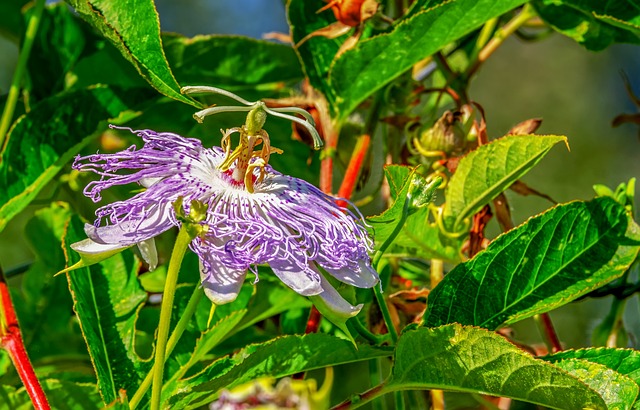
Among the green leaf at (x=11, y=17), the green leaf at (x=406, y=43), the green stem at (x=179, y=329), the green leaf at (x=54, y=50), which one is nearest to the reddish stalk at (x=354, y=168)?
the green leaf at (x=406, y=43)

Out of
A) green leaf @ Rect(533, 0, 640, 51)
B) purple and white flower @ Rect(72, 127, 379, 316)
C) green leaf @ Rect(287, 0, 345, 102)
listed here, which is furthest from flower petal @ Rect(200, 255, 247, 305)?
green leaf @ Rect(533, 0, 640, 51)

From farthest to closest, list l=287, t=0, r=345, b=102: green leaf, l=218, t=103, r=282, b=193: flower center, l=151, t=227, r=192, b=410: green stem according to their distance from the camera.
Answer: l=287, t=0, r=345, b=102: green leaf, l=218, t=103, r=282, b=193: flower center, l=151, t=227, r=192, b=410: green stem

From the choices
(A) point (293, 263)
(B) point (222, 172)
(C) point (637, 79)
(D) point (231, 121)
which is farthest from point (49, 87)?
(C) point (637, 79)

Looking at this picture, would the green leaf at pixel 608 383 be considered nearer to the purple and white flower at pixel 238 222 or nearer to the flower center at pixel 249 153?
the purple and white flower at pixel 238 222

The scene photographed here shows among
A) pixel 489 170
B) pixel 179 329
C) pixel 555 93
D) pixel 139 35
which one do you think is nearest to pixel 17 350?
pixel 179 329

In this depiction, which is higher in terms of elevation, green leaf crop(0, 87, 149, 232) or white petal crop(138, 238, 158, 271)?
green leaf crop(0, 87, 149, 232)

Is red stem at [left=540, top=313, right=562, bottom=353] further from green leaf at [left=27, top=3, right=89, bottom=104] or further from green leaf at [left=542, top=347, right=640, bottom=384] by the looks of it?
green leaf at [left=27, top=3, right=89, bottom=104]

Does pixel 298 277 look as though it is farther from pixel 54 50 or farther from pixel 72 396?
pixel 54 50

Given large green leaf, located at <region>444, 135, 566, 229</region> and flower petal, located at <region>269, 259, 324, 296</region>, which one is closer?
flower petal, located at <region>269, 259, 324, 296</region>
